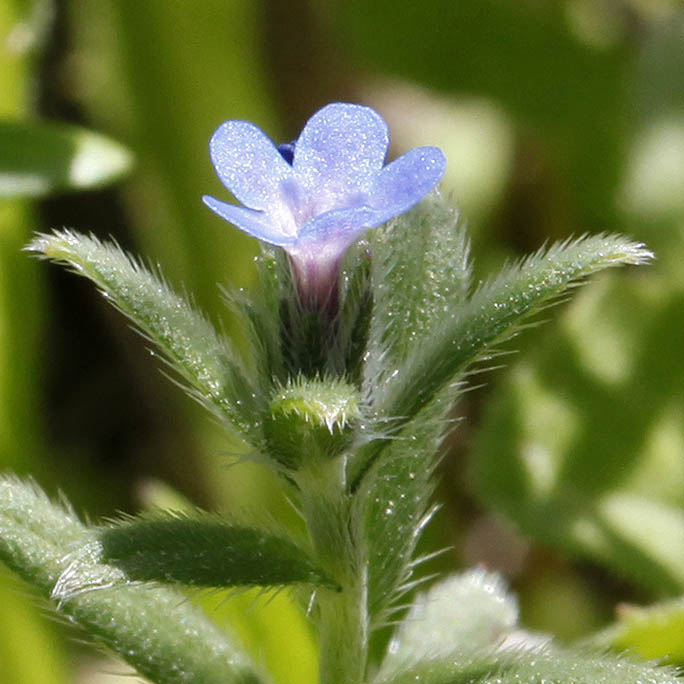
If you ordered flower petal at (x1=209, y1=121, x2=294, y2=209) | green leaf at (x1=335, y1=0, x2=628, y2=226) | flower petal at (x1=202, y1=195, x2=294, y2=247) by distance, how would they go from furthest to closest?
green leaf at (x1=335, y1=0, x2=628, y2=226)
flower petal at (x1=209, y1=121, x2=294, y2=209)
flower petal at (x1=202, y1=195, x2=294, y2=247)

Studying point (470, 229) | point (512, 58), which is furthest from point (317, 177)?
point (512, 58)

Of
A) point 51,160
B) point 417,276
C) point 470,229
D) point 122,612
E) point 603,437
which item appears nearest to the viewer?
point 122,612

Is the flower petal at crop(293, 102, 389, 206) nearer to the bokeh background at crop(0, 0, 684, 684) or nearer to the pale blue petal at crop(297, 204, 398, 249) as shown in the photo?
Answer: the pale blue petal at crop(297, 204, 398, 249)

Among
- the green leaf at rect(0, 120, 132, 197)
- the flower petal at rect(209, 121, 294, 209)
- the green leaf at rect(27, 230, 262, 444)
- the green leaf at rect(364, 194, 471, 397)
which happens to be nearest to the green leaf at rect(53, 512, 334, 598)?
the green leaf at rect(27, 230, 262, 444)

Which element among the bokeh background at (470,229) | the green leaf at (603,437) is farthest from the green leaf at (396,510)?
the green leaf at (603,437)

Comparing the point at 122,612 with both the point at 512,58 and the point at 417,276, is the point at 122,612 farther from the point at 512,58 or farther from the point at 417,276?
the point at 512,58

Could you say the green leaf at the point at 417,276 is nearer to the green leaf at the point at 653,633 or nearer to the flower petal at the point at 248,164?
the flower petal at the point at 248,164

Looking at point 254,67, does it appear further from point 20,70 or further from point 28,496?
point 28,496

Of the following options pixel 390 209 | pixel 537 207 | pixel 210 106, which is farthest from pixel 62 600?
pixel 537 207
